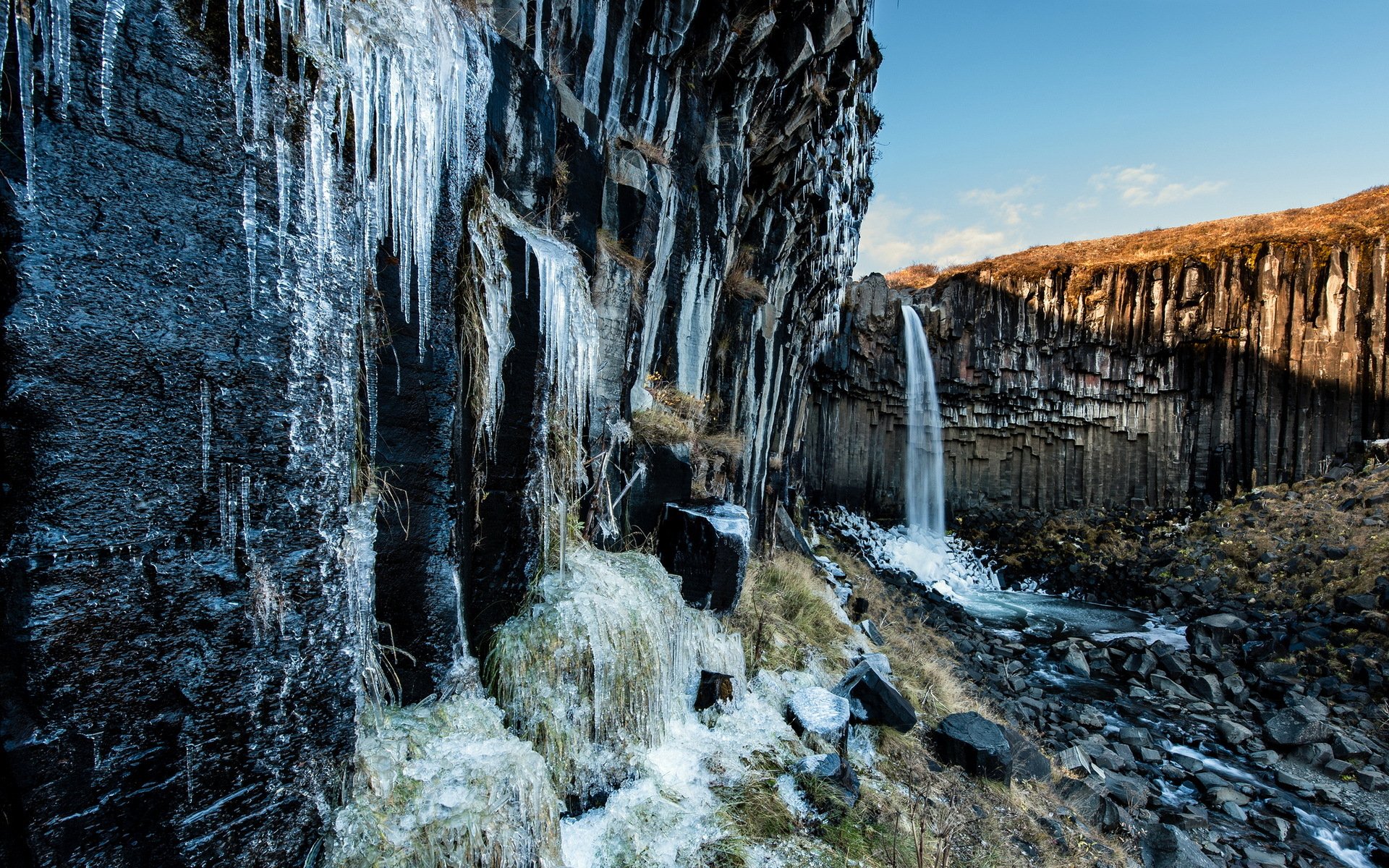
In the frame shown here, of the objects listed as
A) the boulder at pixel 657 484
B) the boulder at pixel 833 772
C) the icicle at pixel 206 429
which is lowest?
the boulder at pixel 833 772

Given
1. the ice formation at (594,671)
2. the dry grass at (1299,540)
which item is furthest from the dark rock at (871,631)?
the dry grass at (1299,540)

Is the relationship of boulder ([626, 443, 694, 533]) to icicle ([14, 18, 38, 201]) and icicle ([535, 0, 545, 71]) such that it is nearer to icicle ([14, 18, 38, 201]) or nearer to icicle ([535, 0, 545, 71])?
icicle ([535, 0, 545, 71])

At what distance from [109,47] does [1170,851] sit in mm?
7832

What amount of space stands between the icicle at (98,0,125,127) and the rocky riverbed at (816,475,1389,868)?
295 inches

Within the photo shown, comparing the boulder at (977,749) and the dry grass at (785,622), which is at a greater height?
the dry grass at (785,622)

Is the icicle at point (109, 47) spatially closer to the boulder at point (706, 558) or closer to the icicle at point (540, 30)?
the icicle at point (540, 30)

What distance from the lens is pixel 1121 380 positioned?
19500 mm

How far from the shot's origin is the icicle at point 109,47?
1784mm

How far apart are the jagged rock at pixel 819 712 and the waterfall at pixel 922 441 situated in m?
17.0

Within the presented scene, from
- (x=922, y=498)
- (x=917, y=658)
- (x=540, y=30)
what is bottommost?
(x=917, y=658)

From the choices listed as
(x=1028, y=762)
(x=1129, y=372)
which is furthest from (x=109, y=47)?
(x=1129, y=372)

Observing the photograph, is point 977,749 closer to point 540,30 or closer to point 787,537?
point 540,30

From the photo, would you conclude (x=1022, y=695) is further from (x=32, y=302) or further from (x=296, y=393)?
(x=32, y=302)

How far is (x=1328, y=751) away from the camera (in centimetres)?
751
